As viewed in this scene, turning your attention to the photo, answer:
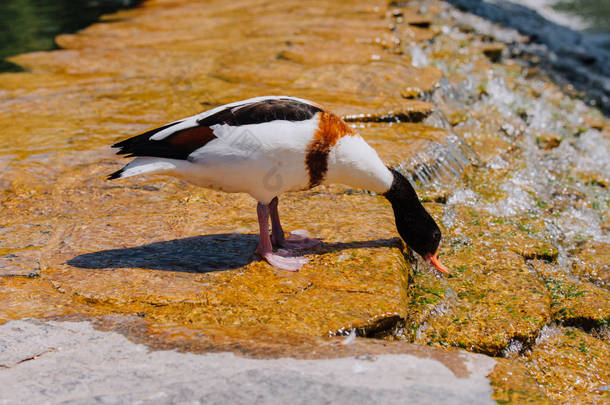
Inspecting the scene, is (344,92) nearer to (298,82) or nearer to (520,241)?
(298,82)

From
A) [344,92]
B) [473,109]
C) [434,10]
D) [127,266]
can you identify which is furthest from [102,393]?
[434,10]

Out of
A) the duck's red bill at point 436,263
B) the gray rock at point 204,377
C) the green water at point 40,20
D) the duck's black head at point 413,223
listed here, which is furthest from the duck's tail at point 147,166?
the green water at point 40,20

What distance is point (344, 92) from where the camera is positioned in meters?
6.86

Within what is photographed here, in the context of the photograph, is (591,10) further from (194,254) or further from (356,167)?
(194,254)

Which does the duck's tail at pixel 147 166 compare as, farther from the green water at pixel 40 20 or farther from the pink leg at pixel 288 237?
the green water at pixel 40 20

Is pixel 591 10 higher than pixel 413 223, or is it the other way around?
pixel 591 10

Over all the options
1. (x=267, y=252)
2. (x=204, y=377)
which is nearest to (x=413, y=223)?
(x=267, y=252)

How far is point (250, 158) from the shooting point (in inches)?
141

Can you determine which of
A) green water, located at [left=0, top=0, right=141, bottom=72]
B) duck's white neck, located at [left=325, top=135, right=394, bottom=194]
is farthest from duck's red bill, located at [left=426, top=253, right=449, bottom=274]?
green water, located at [left=0, top=0, right=141, bottom=72]

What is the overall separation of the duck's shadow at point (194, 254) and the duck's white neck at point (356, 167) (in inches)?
16.3

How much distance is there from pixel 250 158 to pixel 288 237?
0.82m

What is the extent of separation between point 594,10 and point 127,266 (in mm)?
18995

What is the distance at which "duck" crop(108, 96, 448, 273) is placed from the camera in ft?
11.8

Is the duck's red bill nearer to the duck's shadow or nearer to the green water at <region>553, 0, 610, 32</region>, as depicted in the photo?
the duck's shadow
